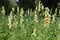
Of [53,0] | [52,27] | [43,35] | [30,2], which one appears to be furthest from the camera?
[30,2]

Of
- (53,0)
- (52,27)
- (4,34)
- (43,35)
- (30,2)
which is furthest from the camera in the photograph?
(30,2)

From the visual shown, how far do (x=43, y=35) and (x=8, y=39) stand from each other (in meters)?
0.94

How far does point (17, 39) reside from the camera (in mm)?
5961

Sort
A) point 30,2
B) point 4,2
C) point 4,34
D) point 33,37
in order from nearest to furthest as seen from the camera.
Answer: point 33,37 < point 4,34 < point 30,2 < point 4,2

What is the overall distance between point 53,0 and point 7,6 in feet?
15.6

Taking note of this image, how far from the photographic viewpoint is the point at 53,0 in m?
15.8

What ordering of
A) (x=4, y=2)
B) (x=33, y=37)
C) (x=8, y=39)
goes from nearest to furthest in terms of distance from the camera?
(x=33, y=37)
(x=8, y=39)
(x=4, y=2)

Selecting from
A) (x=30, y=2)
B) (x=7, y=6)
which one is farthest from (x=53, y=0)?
(x=7, y=6)

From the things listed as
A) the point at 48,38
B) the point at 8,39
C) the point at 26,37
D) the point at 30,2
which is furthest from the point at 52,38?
the point at 30,2

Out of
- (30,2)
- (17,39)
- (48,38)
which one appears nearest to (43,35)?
(48,38)

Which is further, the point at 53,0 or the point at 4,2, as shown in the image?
the point at 4,2

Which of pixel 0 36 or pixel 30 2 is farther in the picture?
pixel 30 2

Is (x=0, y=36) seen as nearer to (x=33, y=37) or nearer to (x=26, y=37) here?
(x=26, y=37)

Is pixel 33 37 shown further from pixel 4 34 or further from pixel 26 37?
pixel 4 34
